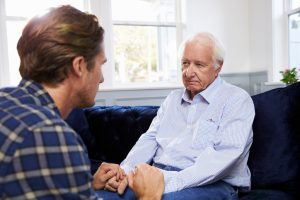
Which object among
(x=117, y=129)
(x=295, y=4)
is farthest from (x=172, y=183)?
(x=295, y=4)

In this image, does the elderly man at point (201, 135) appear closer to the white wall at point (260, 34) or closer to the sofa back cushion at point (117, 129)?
the sofa back cushion at point (117, 129)

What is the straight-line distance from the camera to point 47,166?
0.60m

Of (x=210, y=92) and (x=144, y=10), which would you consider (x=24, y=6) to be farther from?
(x=210, y=92)

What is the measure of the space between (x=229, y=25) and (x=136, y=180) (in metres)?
3.33

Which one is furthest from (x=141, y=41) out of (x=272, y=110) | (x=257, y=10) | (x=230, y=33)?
(x=272, y=110)

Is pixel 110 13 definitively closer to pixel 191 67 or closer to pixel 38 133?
pixel 191 67

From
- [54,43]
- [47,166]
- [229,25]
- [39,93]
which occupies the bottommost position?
[47,166]

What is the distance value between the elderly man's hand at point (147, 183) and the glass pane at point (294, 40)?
2.91m

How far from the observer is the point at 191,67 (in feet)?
5.25

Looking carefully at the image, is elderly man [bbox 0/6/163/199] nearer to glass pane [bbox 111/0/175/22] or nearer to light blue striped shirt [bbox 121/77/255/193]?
light blue striped shirt [bbox 121/77/255/193]

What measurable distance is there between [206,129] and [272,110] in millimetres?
322

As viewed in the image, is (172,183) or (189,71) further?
(189,71)

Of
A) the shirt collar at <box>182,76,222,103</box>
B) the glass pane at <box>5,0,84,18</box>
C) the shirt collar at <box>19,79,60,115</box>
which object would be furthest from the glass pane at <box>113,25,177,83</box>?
the shirt collar at <box>19,79,60,115</box>

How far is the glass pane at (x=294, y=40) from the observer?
3.52 meters
